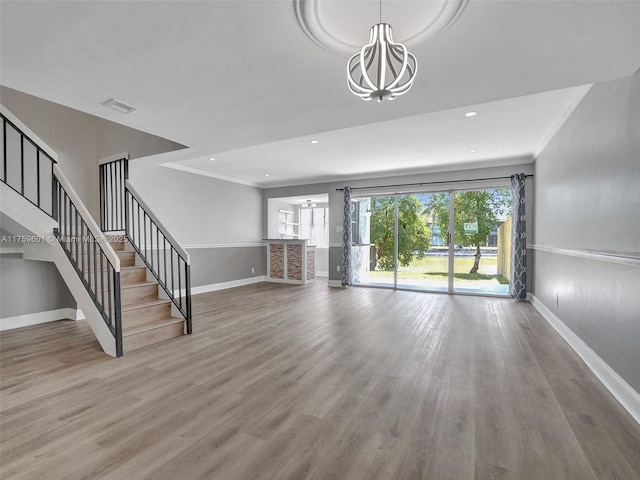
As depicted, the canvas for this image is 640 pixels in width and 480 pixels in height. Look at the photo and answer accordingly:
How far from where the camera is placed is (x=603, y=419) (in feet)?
6.31

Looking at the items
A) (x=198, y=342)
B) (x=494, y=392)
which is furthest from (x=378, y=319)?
(x=198, y=342)

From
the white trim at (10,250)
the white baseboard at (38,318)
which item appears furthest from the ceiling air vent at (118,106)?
the white baseboard at (38,318)

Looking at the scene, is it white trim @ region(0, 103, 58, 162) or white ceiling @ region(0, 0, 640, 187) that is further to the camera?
white trim @ region(0, 103, 58, 162)

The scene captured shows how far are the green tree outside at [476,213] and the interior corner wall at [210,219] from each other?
15.2 feet

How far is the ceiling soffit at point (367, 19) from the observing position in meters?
1.58

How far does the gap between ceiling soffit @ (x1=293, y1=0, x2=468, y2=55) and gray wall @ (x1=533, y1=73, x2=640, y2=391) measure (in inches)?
60.7

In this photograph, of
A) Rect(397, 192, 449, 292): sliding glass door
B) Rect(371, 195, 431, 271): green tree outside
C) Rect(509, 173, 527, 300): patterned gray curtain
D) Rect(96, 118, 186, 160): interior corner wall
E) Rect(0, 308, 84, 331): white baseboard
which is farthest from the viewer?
Rect(371, 195, 431, 271): green tree outside

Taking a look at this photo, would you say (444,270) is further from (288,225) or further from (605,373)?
(288,225)

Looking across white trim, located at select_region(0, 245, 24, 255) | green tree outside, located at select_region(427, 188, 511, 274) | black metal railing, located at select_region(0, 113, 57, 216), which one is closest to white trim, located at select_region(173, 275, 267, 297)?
white trim, located at select_region(0, 245, 24, 255)

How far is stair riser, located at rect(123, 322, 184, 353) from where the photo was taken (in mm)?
3080

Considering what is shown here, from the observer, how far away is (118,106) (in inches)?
107

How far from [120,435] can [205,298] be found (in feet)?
13.6

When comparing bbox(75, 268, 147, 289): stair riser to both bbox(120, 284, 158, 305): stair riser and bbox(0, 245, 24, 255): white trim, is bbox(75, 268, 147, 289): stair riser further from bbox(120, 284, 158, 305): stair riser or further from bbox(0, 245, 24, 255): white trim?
bbox(0, 245, 24, 255): white trim

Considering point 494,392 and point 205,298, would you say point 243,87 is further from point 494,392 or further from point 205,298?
point 205,298
